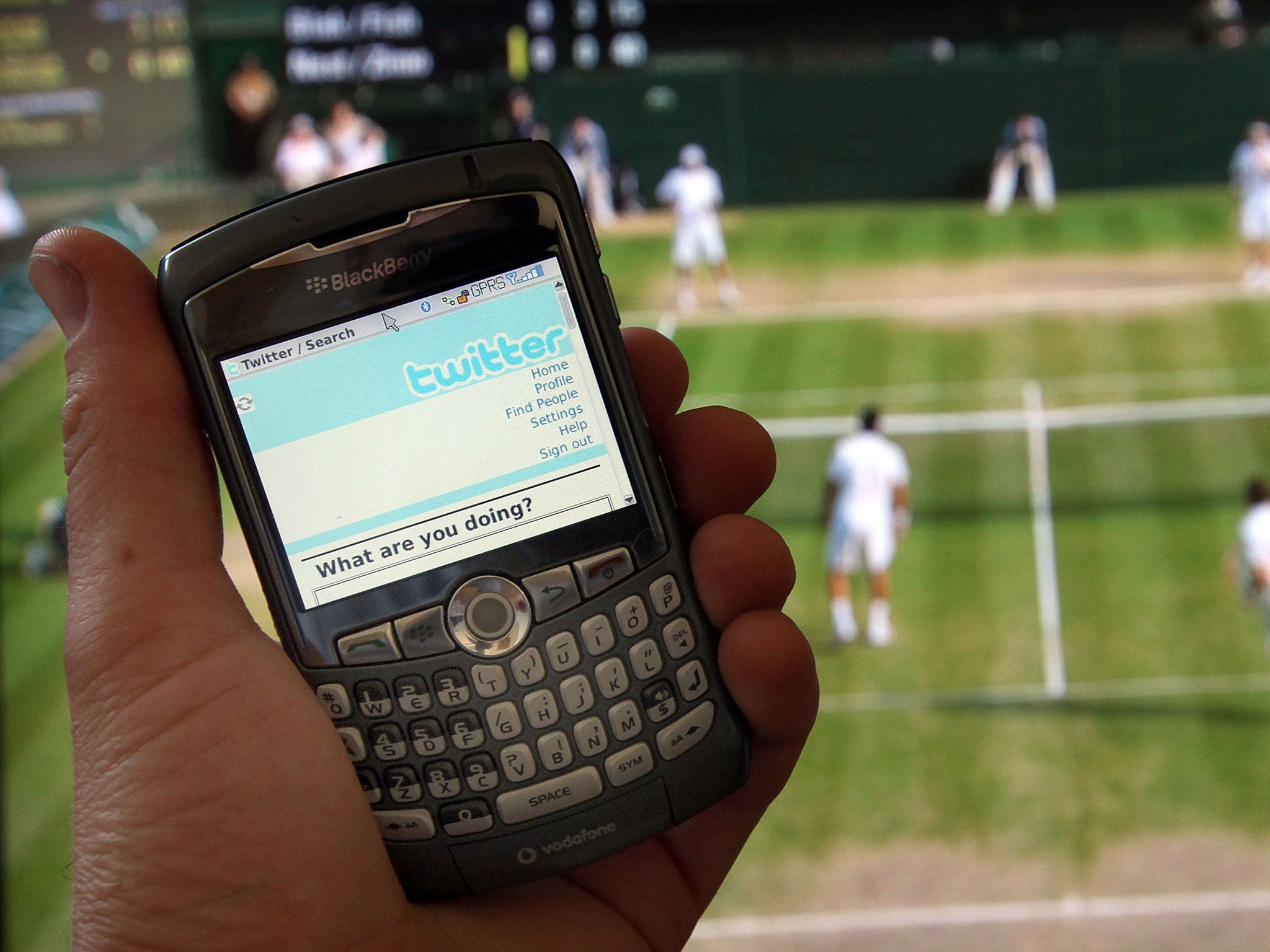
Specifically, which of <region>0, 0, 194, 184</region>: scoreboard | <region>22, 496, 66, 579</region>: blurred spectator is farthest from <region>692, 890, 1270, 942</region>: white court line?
<region>0, 0, 194, 184</region>: scoreboard

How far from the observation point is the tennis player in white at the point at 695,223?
704 centimetres

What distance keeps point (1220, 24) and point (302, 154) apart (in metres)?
4.20

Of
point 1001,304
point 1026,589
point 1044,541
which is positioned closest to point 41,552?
point 1026,589

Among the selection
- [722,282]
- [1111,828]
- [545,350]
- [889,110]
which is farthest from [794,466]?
[545,350]

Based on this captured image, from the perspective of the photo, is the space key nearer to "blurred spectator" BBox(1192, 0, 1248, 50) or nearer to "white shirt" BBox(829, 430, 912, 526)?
"white shirt" BBox(829, 430, 912, 526)

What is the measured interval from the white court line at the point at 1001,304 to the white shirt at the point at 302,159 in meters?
1.61

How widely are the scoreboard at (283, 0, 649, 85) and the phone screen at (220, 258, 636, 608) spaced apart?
5.59 m

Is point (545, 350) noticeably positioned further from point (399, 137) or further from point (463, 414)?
point (399, 137)

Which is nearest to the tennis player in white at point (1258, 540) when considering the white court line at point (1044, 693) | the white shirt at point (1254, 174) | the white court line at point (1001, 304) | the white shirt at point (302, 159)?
the white court line at point (1044, 693)

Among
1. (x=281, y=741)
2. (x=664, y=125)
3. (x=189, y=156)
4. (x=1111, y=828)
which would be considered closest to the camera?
(x=281, y=741)

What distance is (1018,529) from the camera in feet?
18.4

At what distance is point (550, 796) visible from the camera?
85cm

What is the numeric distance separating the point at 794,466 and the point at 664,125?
2.66m

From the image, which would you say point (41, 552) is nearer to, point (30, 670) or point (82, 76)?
point (30, 670)
